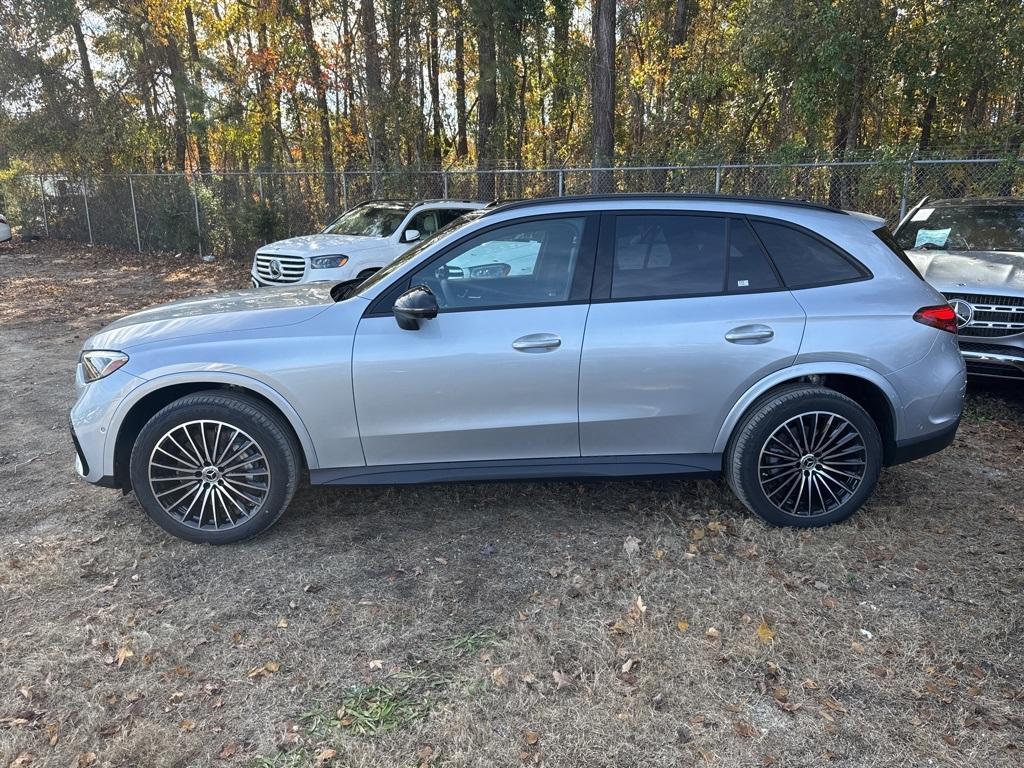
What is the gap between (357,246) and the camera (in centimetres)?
966

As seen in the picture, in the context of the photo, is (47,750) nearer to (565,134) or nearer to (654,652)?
(654,652)

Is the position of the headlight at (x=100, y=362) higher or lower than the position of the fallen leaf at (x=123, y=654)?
higher

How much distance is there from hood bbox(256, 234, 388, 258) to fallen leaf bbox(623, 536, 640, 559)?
665 centimetres

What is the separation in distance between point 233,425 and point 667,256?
242 centimetres

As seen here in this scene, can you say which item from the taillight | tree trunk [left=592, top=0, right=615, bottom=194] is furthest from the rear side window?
tree trunk [left=592, top=0, right=615, bottom=194]

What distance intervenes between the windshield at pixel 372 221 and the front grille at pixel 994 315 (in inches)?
269

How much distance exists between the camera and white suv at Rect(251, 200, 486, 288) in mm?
9445

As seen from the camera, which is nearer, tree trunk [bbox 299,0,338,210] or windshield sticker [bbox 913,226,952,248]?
windshield sticker [bbox 913,226,952,248]

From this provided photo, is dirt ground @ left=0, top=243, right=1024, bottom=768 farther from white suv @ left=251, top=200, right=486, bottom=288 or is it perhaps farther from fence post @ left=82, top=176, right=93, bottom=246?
fence post @ left=82, top=176, right=93, bottom=246

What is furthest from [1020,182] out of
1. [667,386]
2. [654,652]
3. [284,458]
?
[284,458]

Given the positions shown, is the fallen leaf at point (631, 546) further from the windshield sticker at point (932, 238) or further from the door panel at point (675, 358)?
the windshield sticker at point (932, 238)

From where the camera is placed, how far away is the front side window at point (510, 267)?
153 inches

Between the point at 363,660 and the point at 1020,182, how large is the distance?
999 centimetres

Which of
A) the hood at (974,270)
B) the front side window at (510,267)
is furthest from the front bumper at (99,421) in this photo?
the hood at (974,270)
